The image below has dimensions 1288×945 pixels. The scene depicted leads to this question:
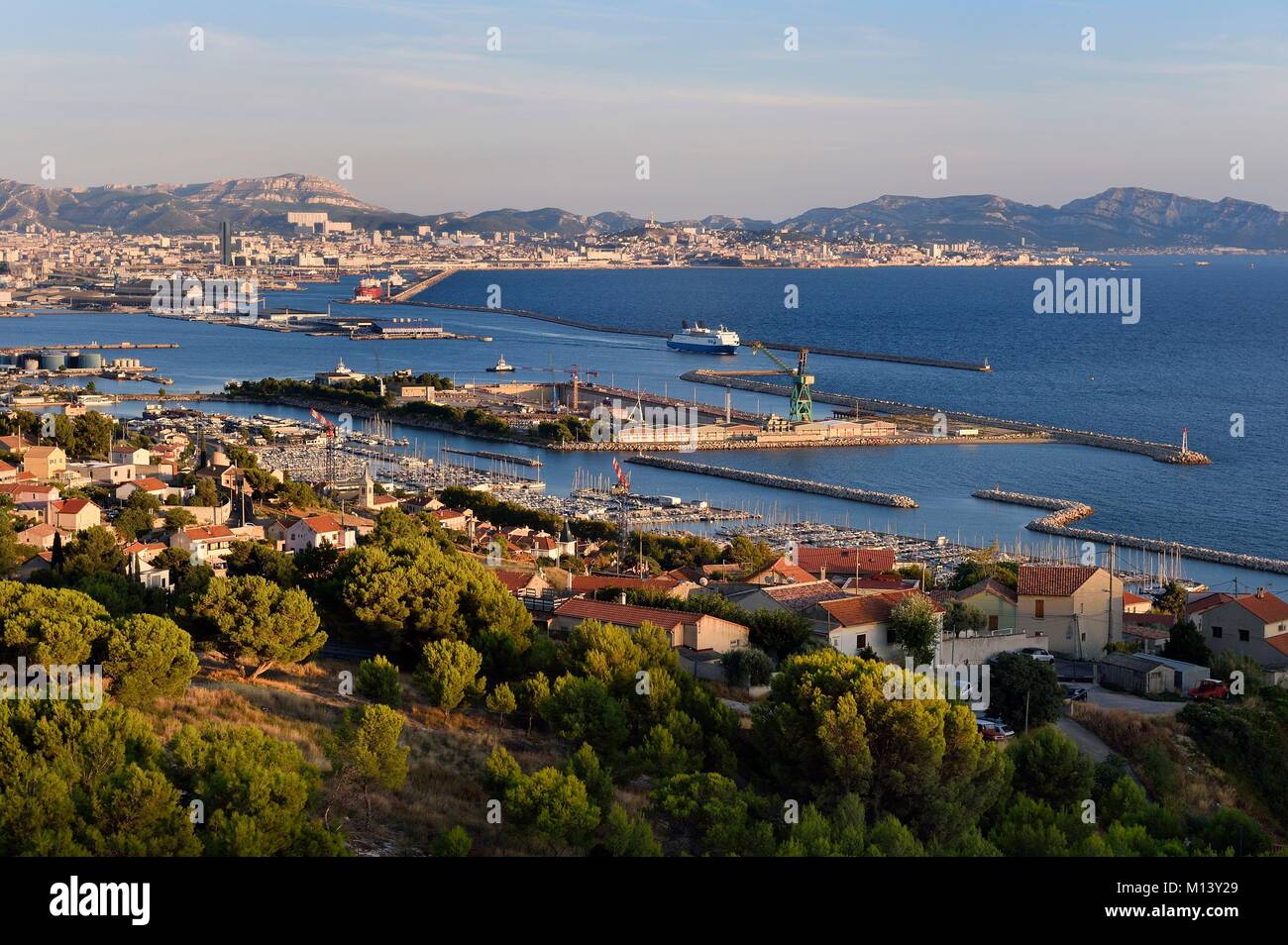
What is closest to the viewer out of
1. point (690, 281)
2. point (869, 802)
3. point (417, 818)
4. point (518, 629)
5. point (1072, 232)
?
point (417, 818)

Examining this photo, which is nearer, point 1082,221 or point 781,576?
point 781,576

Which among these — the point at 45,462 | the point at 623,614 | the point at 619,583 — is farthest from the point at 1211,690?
the point at 45,462

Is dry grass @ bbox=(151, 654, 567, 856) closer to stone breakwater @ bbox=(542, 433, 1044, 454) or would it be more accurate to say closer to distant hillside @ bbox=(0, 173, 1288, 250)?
stone breakwater @ bbox=(542, 433, 1044, 454)

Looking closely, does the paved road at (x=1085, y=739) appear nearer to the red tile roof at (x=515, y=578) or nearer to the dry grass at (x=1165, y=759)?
the dry grass at (x=1165, y=759)

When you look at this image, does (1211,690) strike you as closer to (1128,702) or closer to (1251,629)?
(1128,702)

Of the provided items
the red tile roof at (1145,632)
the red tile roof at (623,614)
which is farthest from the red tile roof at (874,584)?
the red tile roof at (623,614)

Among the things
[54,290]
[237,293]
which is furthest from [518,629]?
[54,290]
